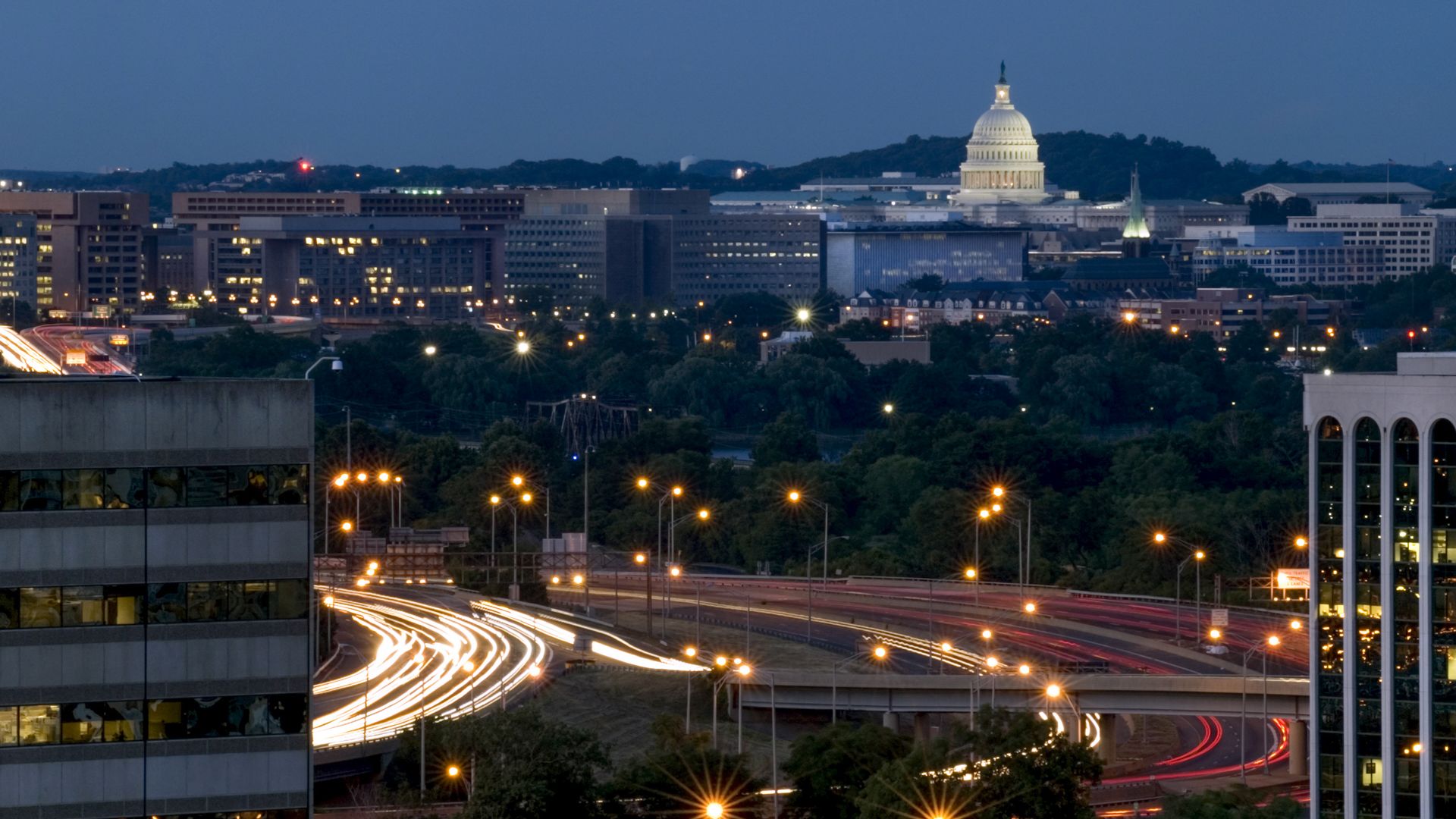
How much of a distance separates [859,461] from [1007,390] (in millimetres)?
55530

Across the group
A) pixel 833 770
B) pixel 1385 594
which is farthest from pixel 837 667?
pixel 1385 594

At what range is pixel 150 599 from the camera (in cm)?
3347

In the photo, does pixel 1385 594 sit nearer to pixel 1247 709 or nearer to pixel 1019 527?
pixel 1247 709

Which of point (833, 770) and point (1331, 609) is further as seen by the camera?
point (1331, 609)

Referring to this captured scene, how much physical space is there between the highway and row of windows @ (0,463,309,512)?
23697 mm

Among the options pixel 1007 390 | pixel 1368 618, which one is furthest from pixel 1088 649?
pixel 1007 390

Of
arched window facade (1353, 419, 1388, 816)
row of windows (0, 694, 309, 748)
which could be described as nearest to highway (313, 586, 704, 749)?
arched window facade (1353, 419, 1388, 816)

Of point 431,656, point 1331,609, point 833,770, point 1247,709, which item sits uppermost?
point 1331,609

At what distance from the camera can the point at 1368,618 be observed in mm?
53344

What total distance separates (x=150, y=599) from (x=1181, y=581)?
60.9 m

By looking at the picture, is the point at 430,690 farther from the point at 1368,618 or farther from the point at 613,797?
the point at 1368,618

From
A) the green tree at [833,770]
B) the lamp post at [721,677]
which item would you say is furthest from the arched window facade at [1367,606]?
the lamp post at [721,677]

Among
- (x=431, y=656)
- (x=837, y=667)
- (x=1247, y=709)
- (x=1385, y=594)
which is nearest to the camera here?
(x=1385, y=594)

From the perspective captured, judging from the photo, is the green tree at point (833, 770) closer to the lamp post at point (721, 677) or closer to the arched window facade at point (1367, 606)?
the lamp post at point (721, 677)
